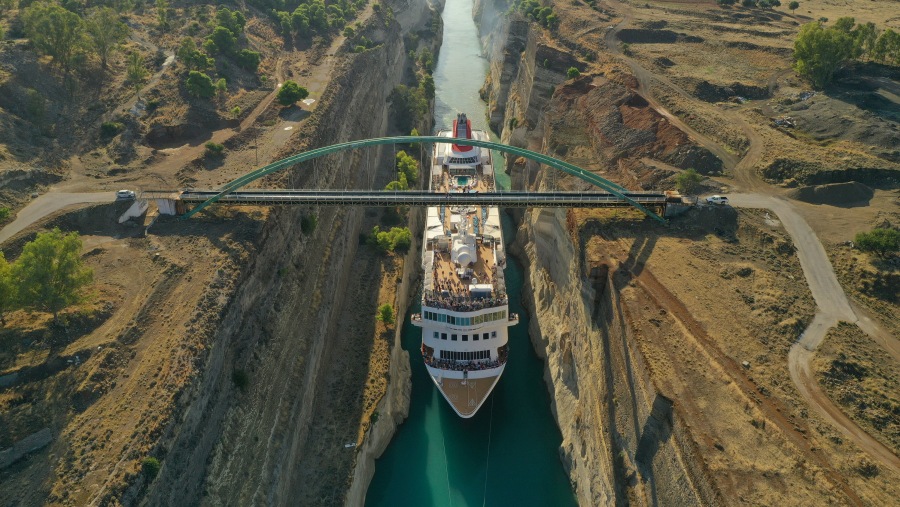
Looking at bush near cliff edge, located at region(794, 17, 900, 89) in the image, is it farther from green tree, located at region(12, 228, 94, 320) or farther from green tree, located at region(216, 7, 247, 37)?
green tree, located at region(12, 228, 94, 320)

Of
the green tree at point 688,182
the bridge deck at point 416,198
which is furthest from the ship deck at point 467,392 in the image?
the green tree at point 688,182

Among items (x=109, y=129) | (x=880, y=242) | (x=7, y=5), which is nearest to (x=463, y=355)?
(x=880, y=242)

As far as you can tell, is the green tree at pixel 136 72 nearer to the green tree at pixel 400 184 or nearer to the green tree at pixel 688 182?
the green tree at pixel 400 184

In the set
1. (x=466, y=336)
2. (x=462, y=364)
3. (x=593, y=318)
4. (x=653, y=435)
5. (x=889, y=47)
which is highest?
(x=889, y=47)

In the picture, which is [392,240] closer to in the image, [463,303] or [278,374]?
[463,303]

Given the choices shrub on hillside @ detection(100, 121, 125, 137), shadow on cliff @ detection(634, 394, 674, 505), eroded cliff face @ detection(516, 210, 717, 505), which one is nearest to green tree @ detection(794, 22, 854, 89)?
eroded cliff face @ detection(516, 210, 717, 505)
